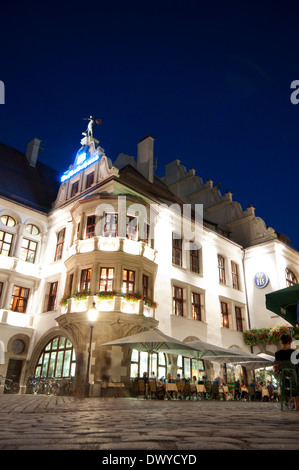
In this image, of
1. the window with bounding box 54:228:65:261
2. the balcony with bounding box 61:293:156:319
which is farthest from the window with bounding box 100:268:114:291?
the window with bounding box 54:228:65:261

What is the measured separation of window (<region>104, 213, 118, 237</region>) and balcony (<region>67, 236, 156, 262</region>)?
645 millimetres

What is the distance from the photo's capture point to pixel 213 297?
89.2 feet

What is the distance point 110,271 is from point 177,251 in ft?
22.2

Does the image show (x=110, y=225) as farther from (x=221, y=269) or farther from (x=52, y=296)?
(x=221, y=269)

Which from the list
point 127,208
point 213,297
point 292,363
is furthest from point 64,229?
point 292,363

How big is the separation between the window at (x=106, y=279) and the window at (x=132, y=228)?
2.46m

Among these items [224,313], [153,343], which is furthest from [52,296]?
[224,313]

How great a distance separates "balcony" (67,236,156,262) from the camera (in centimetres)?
2130

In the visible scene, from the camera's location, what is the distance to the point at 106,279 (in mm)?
20844

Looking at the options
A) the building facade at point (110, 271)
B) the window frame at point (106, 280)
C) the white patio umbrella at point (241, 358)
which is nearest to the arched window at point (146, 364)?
the building facade at point (110, 271)

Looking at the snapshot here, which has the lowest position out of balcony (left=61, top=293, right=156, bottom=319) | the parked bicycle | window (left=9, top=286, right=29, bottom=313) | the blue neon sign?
the parked bicycle

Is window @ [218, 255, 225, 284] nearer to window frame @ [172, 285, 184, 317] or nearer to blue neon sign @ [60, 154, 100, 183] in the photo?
window frame @ [172, 285, 184, 317]

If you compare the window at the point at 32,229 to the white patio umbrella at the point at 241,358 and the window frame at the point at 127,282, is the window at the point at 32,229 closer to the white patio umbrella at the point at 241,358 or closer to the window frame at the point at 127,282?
the window frame at the point at 127,282
